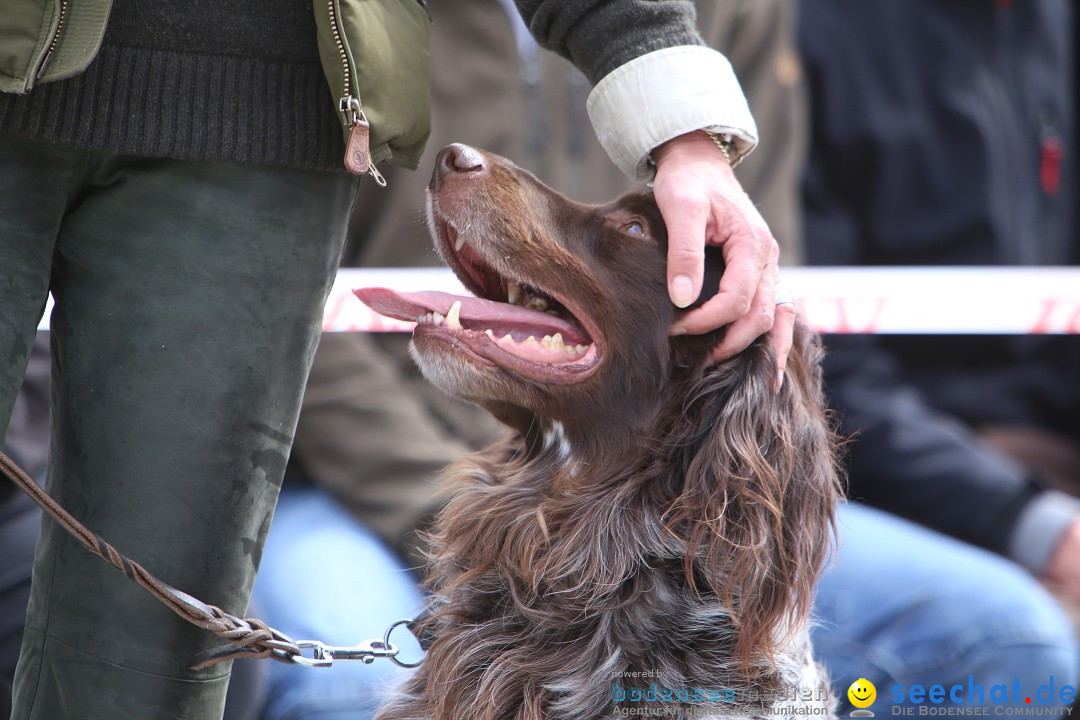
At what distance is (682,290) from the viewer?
5.60 ft

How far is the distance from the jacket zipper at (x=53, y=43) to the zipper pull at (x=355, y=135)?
35 cm

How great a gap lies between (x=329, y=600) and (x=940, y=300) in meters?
2.15

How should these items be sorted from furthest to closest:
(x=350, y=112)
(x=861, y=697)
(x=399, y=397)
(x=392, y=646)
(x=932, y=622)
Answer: (x=399, y=397)
(x=932, y=622)
(x=861, y=697)
(x=392, y=646)
(x=350, y=112)

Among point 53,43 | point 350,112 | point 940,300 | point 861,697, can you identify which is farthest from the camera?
point 940,300

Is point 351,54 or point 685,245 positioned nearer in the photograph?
point 351,54

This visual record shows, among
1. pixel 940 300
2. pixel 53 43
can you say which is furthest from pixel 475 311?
pixel 940 300

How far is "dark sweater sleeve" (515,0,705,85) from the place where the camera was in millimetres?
1743

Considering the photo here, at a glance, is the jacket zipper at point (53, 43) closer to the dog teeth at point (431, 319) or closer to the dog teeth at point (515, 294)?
the dog teeth at point (431, 319)

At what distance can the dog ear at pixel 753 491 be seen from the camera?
183cm

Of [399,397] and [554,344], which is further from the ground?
[554,344]

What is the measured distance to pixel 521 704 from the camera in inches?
73.4

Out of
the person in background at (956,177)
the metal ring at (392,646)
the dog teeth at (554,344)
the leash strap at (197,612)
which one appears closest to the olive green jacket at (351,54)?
the dog teeth at (554,344)

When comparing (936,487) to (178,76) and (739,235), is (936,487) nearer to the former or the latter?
(739,235)

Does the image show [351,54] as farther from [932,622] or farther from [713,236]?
[932,622]
